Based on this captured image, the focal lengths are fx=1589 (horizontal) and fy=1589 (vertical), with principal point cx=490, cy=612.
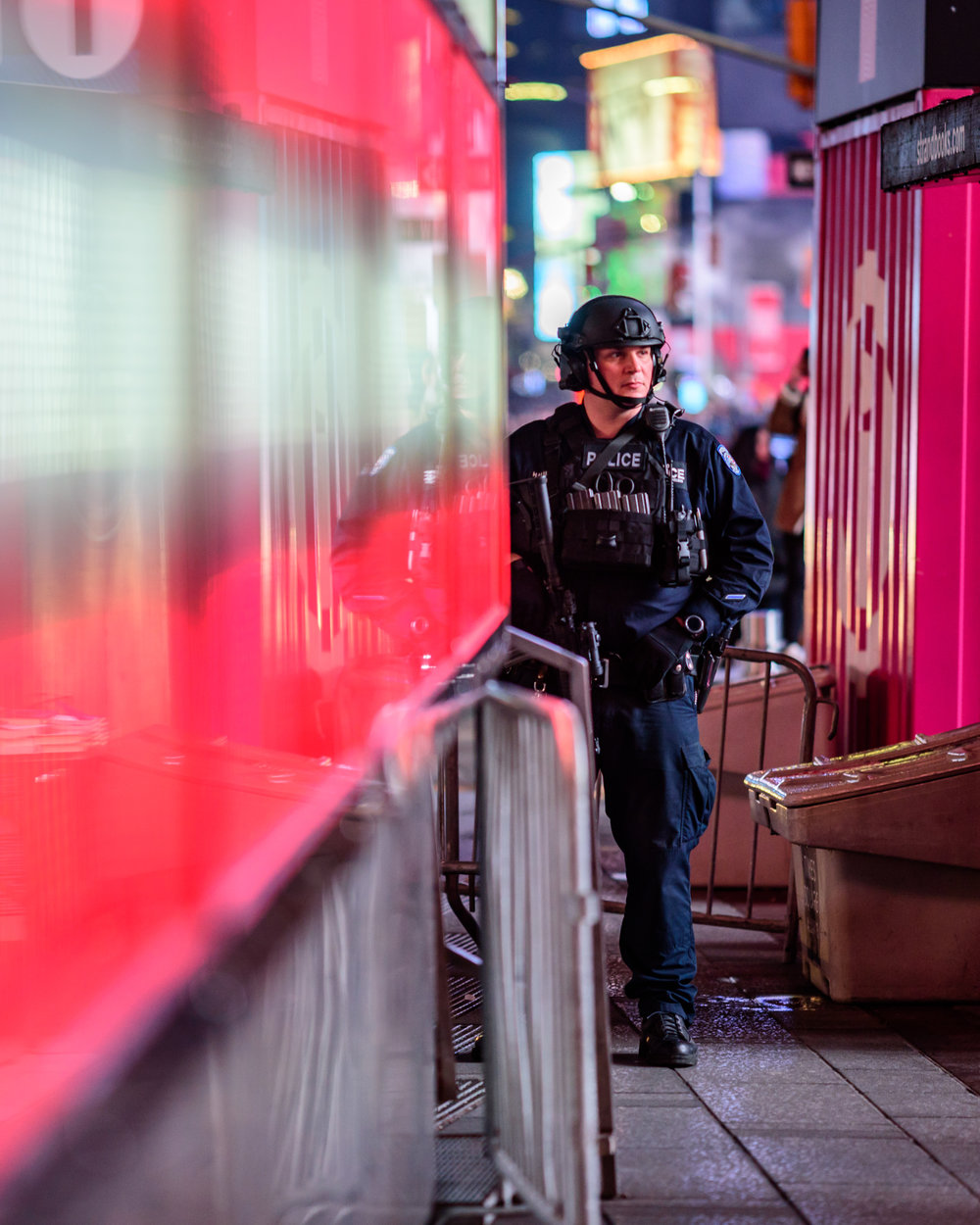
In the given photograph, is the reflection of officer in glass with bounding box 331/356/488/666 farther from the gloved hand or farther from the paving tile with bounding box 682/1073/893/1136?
the paving tile with bounding box 682/1073/893/1136

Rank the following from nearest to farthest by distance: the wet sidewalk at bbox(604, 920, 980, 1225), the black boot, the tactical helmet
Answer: the wet sidewalk at bbox(604, 920, 980, 1225) < the black boot < the tactical helmet

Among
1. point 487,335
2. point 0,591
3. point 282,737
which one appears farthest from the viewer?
point 487,335

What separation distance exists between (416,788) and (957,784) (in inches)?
115

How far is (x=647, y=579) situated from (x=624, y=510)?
25 centimetres

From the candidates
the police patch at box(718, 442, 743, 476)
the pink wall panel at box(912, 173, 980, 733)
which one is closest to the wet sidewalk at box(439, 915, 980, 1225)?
the pink wall panel at box(912, 173, 980, 733)

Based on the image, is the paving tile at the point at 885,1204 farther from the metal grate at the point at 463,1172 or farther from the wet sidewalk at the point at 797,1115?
the metal grate at the point at 463,1172

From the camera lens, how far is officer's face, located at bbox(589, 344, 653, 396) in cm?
488

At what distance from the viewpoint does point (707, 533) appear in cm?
508

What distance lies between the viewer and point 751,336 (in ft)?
162

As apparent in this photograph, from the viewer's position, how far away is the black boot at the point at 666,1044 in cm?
466

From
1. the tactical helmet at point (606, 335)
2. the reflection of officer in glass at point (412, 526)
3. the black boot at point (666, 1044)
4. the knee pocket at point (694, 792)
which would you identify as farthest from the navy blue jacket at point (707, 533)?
the black boot at point (666, 1044)

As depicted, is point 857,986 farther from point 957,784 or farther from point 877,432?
point 877,432

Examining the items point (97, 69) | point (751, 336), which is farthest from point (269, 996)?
point (751, 336)

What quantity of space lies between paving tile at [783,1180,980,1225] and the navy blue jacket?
5.71 feet
